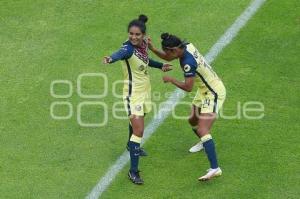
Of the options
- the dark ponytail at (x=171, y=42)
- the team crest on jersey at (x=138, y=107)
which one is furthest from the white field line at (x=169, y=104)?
the dark ponytail at (x=171, y=42)

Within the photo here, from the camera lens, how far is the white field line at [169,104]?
8703 mm

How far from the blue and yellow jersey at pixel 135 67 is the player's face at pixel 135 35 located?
0.07 metres

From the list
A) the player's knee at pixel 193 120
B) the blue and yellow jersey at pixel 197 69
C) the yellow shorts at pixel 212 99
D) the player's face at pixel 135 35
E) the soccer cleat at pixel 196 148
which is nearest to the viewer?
the player's face at pixel 135 35

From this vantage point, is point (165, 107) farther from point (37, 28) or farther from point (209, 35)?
point (37, 28)

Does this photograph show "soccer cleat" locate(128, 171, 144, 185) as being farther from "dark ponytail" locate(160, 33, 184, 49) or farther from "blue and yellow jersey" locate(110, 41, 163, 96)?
"dark ponytail" locate(160, 33, 184, 49)

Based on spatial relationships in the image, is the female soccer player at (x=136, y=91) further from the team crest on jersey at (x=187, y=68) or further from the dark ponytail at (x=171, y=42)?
the team crest on jersey at (x=187, y=68)

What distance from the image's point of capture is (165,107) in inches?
402

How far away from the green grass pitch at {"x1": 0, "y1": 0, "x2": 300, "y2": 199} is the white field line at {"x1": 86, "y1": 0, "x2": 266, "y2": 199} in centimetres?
9

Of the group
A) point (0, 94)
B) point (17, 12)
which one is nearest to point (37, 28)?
point (17, 12)

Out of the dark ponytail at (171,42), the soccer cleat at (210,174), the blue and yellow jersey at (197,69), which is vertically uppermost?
the dark ponytail at (171,42)

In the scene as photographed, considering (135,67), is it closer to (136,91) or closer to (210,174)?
(136,91)

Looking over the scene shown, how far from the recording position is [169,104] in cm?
1026

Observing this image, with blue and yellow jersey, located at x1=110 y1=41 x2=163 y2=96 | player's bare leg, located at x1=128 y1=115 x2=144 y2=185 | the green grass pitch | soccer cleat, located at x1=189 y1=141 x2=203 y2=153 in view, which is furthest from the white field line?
blue and yellow jersey, located at x1=110 y1=41 x2=163 y2=96

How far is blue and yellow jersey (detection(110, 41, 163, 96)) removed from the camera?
325 inches
